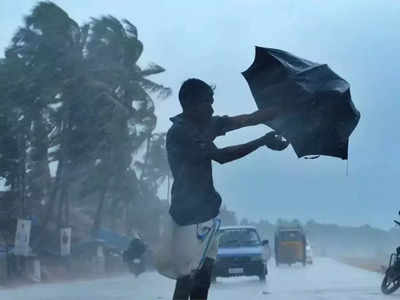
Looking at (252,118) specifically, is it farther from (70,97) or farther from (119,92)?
(119,92)

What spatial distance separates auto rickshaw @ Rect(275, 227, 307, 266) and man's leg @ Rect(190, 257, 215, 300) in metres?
48.0

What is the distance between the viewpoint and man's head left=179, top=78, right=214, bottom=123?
424 centimetres

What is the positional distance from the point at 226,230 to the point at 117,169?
78.9 ft

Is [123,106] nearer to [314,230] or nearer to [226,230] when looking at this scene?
[226,230]

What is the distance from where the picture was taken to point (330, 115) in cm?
403

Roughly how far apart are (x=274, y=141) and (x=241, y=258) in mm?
20738

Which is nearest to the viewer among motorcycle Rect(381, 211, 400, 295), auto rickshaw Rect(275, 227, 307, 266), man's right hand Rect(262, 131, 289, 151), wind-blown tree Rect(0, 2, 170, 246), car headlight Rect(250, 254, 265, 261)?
man's right hand Rect(262, 131, 289, 151)

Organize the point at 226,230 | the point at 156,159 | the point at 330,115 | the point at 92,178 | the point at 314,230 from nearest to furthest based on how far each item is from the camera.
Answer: the point at 330,115 < the point at 226,230 < the point at 92,178 < the point at 156,159 < the point at 314,230

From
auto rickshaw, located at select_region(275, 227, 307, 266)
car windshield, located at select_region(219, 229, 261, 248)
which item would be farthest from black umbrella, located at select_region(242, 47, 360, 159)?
auto rickshaw, located at select_region(275, 227, 307, 266)

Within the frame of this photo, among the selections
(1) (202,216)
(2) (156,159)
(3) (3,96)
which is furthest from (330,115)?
(2) (156,159)

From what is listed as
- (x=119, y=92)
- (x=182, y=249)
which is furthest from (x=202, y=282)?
(x=119, y=92)

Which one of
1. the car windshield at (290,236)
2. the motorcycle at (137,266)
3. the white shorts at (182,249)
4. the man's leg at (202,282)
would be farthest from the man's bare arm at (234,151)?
→ the car windshield at (290,236)

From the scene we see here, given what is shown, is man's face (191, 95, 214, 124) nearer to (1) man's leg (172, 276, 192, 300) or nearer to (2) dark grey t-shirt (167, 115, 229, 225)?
(2) dark grey t-shirt (167, 115, 229, 225)

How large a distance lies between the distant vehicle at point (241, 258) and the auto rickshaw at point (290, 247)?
2688 centimetres
